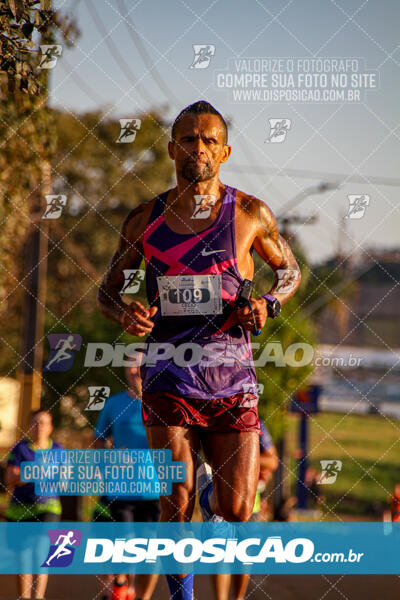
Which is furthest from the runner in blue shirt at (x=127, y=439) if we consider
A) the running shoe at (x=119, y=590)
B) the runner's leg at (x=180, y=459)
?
the runner's leg at (x=180, y=459)

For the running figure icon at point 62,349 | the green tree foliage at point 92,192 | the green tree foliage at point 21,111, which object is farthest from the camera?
the green tree foliage at point 92,192

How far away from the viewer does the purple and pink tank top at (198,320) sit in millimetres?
3621

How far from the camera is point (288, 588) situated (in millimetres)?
5316

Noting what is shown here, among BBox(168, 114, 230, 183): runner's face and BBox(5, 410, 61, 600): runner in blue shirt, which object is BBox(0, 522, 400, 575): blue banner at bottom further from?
BBox(168, 114, 230, 183): runner's face

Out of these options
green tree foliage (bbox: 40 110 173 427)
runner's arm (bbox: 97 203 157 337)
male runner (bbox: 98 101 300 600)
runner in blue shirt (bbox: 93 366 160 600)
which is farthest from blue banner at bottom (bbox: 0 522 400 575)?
green tree foliage (bbox: 40 110 173 427)

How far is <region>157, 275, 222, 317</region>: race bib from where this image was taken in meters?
3.61

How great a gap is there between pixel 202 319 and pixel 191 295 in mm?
127

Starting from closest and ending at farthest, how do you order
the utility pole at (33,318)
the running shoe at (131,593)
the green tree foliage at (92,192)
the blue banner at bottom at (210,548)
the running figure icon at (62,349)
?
the blue banner at bottom at (210,548) → the running shoe at (131,593) → the running figure icon at (62,349) → the utility pole at (33,318) → the green tree foliage at (92,192)

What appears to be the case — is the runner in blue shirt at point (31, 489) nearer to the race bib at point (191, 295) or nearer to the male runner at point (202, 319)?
the male runner at point (202, 319)

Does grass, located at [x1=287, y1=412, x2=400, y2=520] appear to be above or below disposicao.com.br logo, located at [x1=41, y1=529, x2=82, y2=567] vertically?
below

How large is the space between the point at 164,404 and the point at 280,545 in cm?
103

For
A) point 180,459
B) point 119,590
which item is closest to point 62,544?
point 119,590

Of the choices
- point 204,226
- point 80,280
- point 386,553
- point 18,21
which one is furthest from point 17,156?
point 80,280

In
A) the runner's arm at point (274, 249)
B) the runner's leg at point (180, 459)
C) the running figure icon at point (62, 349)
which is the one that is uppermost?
the runner's arm at point (274, 249)
